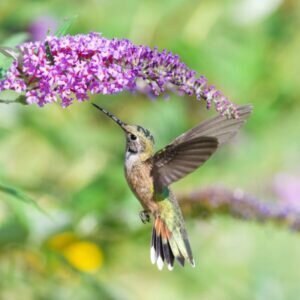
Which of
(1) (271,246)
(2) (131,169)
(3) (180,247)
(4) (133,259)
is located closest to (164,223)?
(3) (180,247)

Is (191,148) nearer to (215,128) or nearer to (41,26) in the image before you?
(215,128)

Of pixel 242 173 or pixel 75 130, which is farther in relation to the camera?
pixel 242 173

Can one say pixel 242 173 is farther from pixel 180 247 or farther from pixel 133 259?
pixel 180 247

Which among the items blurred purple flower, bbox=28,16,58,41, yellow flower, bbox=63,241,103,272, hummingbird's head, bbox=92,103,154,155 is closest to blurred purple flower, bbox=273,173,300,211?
yellow flower, bbox=63,241,103,272

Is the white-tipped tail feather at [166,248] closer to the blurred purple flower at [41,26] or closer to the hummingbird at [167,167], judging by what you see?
the hummingbird at [167,167]

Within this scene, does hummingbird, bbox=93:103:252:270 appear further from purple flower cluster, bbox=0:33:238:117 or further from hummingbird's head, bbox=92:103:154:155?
purple flower cluster, bbox=0:33:238:117

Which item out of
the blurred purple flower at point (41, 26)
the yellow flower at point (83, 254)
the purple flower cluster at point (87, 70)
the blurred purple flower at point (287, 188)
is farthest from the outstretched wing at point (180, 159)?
the blurred purple flower at point (287, 188)
